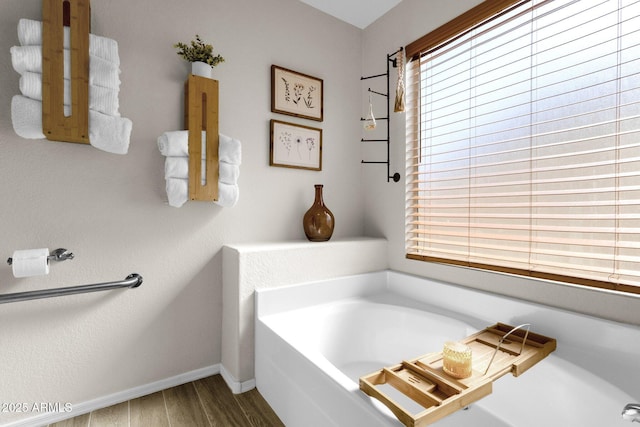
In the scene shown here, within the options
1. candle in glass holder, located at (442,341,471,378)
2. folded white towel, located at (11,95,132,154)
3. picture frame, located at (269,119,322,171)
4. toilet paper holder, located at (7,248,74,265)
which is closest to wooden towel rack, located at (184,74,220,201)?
folded white towel, located at (11,95,132,154)

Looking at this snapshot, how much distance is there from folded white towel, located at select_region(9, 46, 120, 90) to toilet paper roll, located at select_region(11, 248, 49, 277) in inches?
29.0

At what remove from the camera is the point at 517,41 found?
147cm

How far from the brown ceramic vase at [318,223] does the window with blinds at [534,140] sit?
1.98 feet

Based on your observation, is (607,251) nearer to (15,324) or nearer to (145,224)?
(145,224)

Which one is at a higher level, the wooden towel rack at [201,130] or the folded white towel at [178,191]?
the wooden towel rack at [201,130]

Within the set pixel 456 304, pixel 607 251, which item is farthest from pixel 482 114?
pixel 456 304

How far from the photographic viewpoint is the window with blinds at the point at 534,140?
1153mm

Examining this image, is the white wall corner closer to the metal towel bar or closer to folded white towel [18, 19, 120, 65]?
the metal towel bar

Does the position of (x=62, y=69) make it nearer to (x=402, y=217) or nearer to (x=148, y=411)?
(x=148, y=411)

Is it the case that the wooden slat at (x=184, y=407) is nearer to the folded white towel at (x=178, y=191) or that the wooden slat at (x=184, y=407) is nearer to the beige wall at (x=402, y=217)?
the folded white towel at (x=178, y=191)

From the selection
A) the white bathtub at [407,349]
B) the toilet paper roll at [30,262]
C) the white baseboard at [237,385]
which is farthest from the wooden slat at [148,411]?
the toilet paper roll at [30,262]

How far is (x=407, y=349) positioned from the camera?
1.64 meters

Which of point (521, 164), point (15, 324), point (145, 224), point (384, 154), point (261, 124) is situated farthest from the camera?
point (384, 154)

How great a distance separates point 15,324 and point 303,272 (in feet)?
4.39
